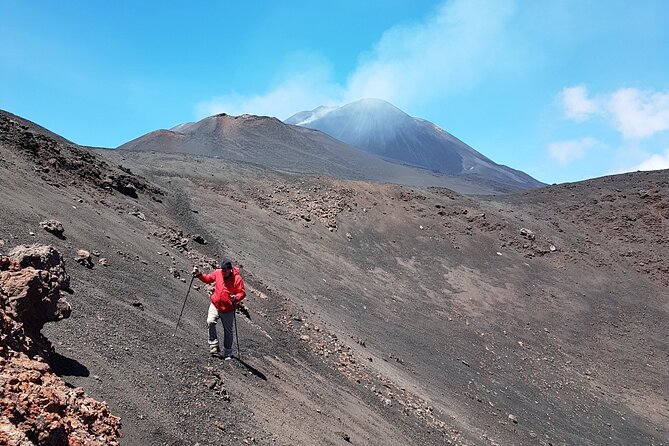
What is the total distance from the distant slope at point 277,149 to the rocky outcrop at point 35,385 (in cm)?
4664

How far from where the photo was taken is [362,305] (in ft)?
58.5

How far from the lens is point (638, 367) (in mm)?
19875

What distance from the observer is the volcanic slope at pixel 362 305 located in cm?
651

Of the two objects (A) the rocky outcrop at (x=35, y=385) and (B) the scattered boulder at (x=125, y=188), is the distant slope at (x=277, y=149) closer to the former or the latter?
(B) the scattered boulder at (x=125, y=188)

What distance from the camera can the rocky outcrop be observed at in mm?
3225

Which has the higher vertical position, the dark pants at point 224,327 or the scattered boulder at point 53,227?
the scattered boulder at point 53,227

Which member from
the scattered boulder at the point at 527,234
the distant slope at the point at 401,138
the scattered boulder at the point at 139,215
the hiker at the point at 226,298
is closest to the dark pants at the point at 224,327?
the hiker at the point at 226,298

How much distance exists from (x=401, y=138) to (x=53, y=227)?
109 m

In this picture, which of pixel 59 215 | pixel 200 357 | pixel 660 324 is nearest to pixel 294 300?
pixel 59 215

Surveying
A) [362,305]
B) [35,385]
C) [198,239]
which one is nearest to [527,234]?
[362,305]

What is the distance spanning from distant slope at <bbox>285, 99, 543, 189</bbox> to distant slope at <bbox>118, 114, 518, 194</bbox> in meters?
28.7

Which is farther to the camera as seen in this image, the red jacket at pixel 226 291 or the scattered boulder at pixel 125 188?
the scattered boulder at pixel 125 188

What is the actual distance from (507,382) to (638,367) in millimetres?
7754

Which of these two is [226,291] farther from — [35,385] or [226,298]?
[35,385]
